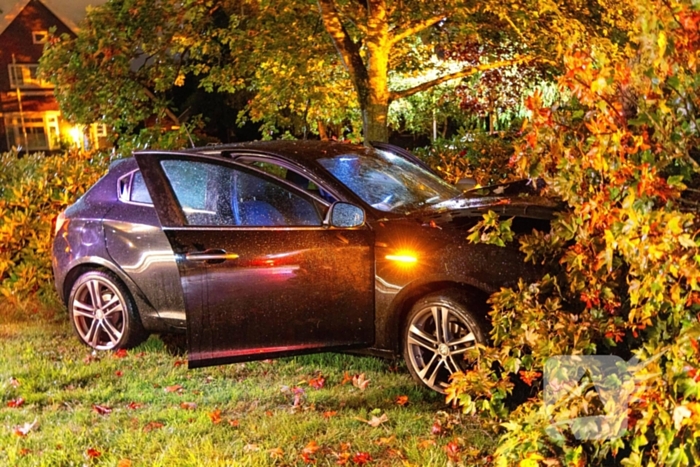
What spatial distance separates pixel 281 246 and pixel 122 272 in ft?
5.49

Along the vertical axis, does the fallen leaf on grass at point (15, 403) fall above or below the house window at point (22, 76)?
below

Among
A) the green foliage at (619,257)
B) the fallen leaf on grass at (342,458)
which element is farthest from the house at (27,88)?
the green foliage at (619,257)

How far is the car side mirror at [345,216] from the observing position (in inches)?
189

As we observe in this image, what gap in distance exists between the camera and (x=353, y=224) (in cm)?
479

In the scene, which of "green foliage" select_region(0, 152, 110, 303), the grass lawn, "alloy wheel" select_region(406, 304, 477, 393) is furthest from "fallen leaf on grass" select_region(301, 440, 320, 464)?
"green foliage" select_region(0, 152, 110, 303)

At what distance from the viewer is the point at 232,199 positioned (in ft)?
17.3

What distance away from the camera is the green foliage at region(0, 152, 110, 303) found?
8.02 meters

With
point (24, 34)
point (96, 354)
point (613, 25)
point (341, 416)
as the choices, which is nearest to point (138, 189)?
point (96, 354)

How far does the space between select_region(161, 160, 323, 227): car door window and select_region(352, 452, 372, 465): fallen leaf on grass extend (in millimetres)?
1588

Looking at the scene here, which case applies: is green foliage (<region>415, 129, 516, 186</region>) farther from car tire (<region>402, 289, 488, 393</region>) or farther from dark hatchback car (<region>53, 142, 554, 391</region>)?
car tire (<region>402, 289, 488, 393</region>)

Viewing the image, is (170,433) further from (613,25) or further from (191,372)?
(613,25)

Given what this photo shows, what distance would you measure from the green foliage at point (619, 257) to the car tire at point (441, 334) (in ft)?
2.48

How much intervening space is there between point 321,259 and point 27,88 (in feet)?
132

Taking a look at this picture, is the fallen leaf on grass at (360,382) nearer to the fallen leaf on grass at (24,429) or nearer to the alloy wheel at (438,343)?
the alloy wheel at (438,343)
